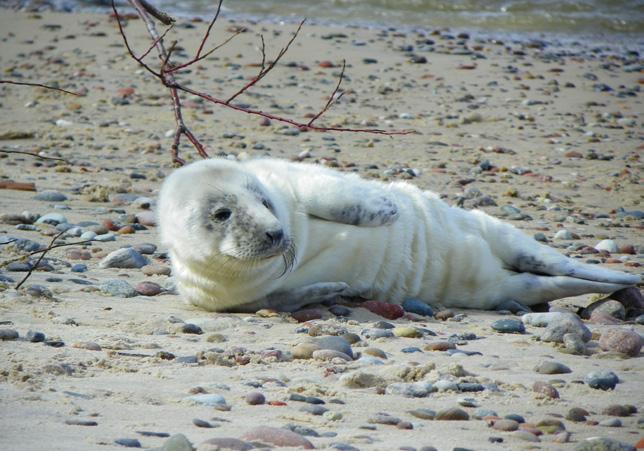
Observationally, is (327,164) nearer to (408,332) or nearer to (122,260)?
(122,260)

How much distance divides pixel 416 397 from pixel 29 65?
9.69 meters

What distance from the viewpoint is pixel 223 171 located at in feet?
15.0

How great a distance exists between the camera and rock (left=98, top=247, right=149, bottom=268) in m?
5.32

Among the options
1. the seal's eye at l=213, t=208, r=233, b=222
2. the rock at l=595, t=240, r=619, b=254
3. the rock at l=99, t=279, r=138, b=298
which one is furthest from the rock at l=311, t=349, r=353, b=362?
the rock at l=595, t=240, r=619, b=254

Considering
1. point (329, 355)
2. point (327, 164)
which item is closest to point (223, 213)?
point (329, 355)

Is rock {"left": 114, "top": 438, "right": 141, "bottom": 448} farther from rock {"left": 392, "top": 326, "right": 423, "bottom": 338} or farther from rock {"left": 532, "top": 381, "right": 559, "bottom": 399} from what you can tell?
rock {"left": 392, "top": 326, "right": 423, "bottom": 338}

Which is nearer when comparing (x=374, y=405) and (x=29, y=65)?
(x=374, y=405)

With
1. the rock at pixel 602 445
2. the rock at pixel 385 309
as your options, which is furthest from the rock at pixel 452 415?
the rock at pixel 385 309

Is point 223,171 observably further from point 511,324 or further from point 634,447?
point 634,447

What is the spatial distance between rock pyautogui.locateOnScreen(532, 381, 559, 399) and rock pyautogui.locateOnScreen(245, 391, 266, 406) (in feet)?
2.87

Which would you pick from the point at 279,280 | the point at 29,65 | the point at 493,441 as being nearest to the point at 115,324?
the point at 279,280

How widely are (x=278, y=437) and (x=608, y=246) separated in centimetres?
381

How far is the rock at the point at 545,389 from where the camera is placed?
3387 mm

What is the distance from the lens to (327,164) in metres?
8.44
